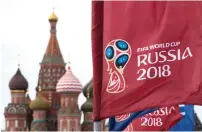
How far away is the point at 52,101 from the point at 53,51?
3248 millimetres

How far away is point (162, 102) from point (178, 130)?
11.0 feet

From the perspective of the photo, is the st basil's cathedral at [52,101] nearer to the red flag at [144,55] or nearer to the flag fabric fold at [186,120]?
the flag fabric fold at [186,120]

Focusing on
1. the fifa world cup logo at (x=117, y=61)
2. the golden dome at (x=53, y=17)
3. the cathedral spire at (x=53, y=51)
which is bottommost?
the fifa world cup logo at (x=117, y=61)

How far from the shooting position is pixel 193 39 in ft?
14.0

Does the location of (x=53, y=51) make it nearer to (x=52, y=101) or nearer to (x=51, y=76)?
(x=51, y=76)

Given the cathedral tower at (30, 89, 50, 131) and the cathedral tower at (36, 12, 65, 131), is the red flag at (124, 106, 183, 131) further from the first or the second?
the cathedral tower at (36, 12, 65, 131)

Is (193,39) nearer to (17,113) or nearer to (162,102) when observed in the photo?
(162,102)

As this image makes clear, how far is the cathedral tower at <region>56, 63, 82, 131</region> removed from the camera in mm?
48344

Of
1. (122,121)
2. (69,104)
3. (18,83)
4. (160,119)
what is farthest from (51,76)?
(122,121)

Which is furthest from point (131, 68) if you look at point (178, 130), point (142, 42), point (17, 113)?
point (17, 113)

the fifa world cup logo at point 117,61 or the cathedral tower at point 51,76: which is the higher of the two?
the cathedral tower at point 51,76

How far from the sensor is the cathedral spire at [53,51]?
51281 mm

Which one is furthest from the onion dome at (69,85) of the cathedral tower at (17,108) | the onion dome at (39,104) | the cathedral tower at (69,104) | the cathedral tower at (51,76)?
the cathedral tower at (17,108)

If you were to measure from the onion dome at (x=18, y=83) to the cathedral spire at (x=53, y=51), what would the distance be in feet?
5.98
